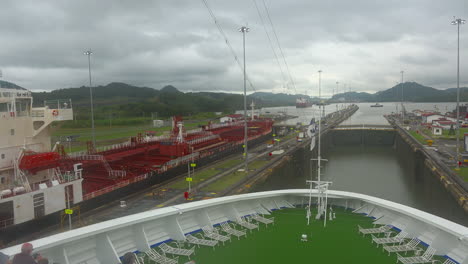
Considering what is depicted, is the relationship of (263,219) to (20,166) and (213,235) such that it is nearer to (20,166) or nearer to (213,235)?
(213,235)

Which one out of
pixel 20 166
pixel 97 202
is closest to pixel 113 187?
pixel 97 202

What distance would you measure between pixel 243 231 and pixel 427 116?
3599 inches

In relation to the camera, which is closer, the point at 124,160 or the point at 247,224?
the point at 247,224

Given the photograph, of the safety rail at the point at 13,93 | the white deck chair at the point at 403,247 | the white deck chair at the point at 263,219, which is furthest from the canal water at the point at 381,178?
the safety rail at the point at 13,93

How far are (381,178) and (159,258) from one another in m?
35.5

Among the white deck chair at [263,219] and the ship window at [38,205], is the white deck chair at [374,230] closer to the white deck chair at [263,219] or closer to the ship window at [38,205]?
the white deck chair at [263,219]

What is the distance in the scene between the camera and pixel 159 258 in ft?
23.2

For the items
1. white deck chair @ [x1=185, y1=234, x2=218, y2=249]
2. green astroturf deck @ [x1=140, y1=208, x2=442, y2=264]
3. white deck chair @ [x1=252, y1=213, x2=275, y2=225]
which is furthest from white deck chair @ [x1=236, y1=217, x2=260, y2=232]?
white deck chair @ [x1=185, y1=234, x2=218, y2=249]

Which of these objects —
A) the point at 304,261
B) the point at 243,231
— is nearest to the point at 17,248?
the point at 243,231

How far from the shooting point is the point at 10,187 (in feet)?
54.9

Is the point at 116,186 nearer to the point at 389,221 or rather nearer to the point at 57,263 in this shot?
the point at 57,263

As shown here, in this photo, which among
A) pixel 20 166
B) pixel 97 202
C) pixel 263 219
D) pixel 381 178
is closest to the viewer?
pixel 263 219

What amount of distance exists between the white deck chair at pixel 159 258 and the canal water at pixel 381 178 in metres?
15.2

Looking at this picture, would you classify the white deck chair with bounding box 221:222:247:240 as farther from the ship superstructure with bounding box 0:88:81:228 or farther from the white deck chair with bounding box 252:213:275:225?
the ship superstructure with bounding box 0:88:81:228
